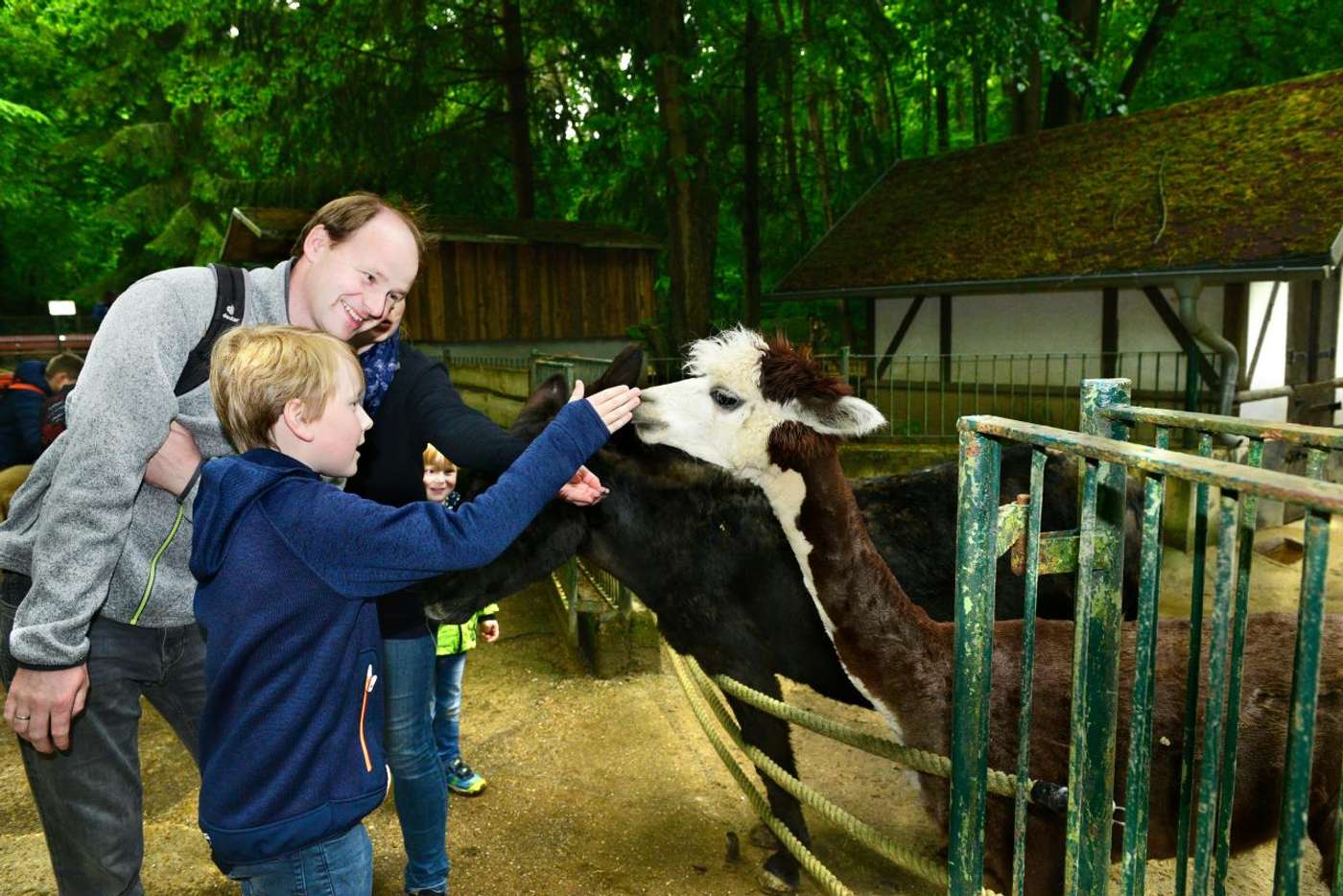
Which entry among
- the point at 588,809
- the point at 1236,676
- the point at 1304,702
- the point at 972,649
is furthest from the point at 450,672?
the point at 1304,702

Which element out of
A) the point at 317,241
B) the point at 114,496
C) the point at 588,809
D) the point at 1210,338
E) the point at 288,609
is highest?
the point at 317,241

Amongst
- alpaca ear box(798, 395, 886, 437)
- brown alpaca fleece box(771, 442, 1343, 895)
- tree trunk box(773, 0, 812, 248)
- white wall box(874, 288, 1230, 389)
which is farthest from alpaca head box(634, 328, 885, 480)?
tree trunk box(773, 0, 812, 248)

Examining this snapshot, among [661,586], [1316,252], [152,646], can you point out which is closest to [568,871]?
[661,586]

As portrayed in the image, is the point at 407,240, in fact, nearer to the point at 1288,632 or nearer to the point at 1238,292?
the point at 1288,632

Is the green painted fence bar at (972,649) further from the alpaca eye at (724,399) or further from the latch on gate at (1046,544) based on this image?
the alpaca eye at (724,399)

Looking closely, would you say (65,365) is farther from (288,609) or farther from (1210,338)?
(1210,338)

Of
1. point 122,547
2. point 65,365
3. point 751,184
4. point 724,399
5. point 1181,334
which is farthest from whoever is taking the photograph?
point 751,184

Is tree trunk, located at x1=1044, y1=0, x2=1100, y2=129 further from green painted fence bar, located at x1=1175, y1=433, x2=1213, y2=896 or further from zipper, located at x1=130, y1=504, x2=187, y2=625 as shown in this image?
zipper, located at x1=130, y1=504, x2=187, y2=625

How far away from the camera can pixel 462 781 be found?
3953mm

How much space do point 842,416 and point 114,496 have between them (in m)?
1.87

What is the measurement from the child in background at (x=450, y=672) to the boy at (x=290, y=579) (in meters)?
2.07

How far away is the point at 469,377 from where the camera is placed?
12.1 meters

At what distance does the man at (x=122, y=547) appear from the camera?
5.34ft

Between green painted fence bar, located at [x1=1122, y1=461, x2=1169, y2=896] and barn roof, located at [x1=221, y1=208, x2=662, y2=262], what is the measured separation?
1329 cm
